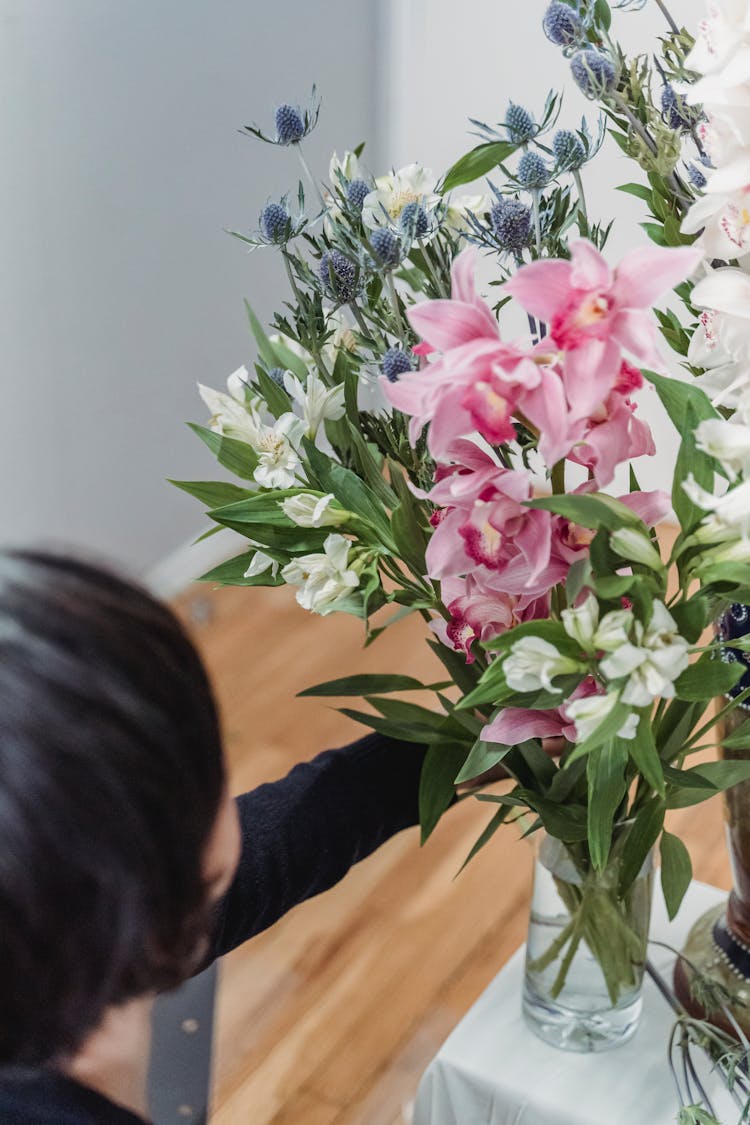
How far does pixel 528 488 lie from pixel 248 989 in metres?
1.03

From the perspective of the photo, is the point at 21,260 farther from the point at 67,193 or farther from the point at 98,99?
the point at 98,99

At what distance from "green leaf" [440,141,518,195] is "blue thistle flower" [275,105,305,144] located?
0.28 feet

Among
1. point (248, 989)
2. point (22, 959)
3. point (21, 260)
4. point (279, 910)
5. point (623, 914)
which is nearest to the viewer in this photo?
point (22, 959)

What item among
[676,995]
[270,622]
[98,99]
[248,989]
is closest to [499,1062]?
[676,995]

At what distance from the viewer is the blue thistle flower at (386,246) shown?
1.97ft

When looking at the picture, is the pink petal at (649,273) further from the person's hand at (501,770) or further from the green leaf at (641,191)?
the person's hand at (501,770)

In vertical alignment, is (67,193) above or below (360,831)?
above

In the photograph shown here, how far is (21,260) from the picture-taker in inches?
76.0

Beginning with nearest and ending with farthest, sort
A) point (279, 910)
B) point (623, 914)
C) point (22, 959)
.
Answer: point (22, 959) < point (623, 914) < point (279, 910)

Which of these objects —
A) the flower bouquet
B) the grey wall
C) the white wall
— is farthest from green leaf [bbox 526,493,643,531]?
the white wall

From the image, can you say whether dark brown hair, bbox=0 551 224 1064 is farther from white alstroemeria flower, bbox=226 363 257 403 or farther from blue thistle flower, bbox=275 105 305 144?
blue thistle flower, bbox=275 105 305 144

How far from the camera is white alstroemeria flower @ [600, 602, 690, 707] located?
52 centimetres

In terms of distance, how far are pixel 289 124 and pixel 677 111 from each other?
0.21 m

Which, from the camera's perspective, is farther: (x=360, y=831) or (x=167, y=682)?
(x=360, y=831)
